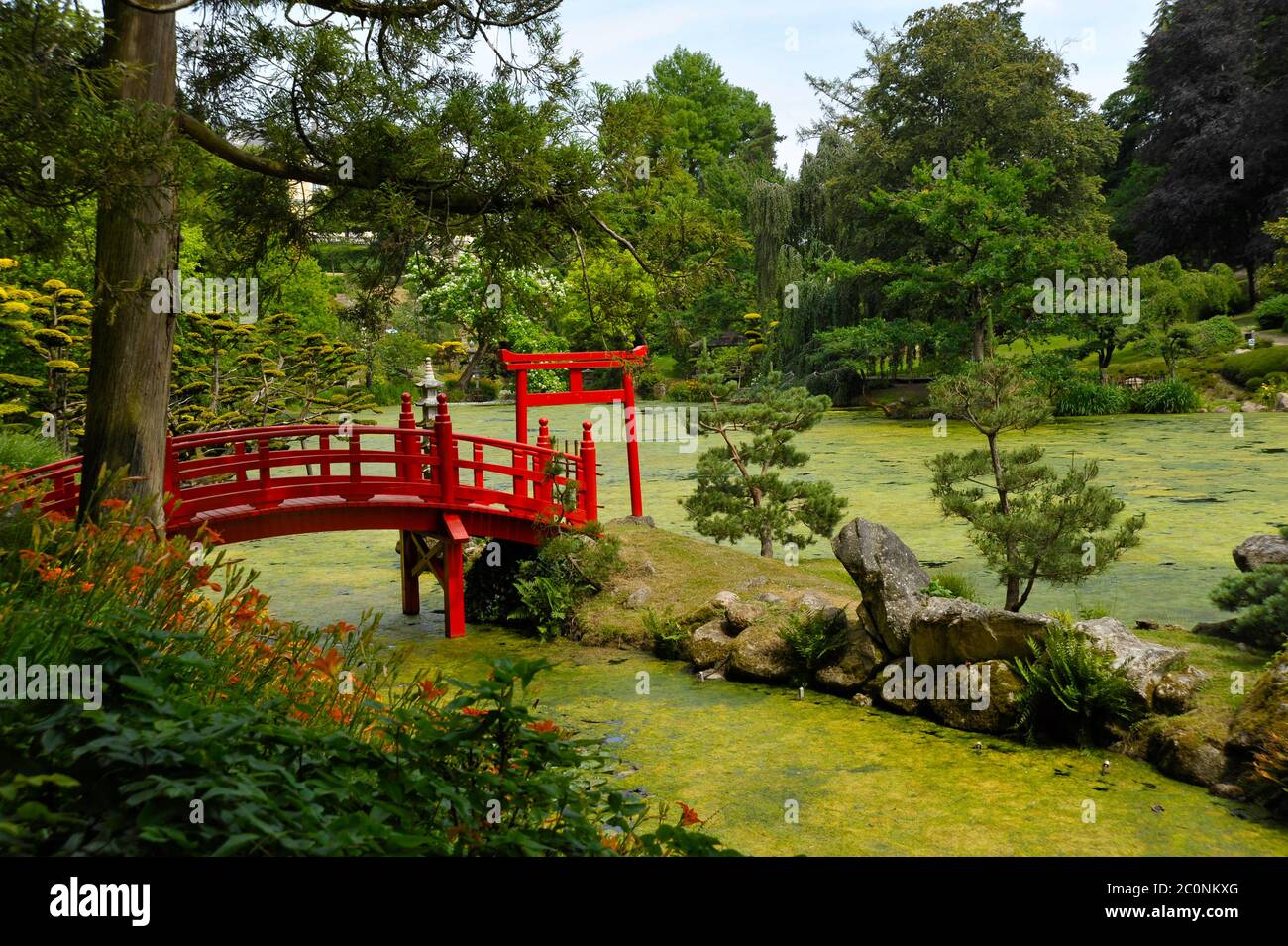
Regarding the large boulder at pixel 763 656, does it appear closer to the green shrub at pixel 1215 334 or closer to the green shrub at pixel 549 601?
the green shrub at pixel 549 601

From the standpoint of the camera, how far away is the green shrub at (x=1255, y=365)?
2259cm

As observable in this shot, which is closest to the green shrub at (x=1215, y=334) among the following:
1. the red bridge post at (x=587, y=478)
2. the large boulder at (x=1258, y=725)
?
the red bridge post at (x=587, y=478)

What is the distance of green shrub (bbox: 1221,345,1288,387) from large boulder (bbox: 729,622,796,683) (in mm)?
18985

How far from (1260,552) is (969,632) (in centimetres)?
342

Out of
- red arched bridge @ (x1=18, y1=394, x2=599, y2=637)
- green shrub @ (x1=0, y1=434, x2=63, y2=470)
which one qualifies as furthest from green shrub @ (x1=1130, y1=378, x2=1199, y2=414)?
green shrub @ (x1=0, y1=434, x2=63, y2=470)

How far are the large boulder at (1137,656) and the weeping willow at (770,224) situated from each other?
22.7 meters

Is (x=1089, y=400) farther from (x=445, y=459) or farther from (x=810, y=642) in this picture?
(x=810, y=642)

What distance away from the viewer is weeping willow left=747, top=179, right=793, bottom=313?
2870 centimetres

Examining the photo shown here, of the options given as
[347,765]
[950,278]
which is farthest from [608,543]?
[950,278]

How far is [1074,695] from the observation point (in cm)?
617

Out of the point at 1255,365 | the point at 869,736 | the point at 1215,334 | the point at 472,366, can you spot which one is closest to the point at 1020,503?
the point at 869,736

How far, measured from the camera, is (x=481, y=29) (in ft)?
24.9

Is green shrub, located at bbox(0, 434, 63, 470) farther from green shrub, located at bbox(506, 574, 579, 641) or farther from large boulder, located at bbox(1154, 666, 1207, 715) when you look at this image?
large boulder, located at bbox(1154, 666, 1207, 715)

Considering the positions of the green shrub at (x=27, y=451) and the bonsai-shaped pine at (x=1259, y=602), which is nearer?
the bonsai-shaped pine at (x=1259, y=602)
